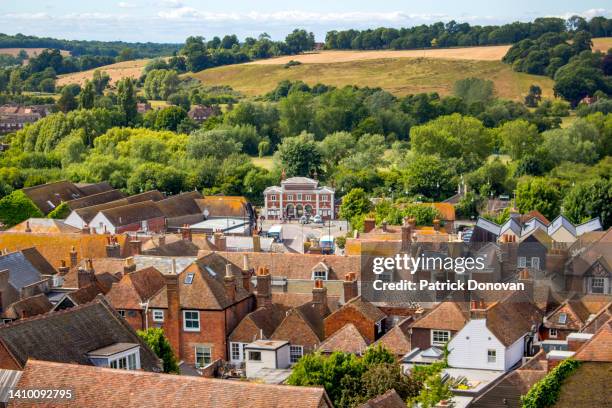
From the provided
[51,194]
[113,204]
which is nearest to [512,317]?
[113,204]

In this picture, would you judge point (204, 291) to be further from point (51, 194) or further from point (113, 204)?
point (51, 194)

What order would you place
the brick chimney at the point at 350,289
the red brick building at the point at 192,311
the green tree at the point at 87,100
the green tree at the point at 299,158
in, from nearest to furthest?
1. the red brick building at the point at 192,311
2. the brick chimney at the point at 350,289
3. the green tree at the point at 299,158
4. the green tree at the point at 87,100

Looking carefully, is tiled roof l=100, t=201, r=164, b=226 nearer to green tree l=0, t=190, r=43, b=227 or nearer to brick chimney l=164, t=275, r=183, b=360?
green tree l=0, t=190, r=43, b=227

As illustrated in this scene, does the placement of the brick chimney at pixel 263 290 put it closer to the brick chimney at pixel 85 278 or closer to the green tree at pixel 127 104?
the brick chimney at pixel 85 278

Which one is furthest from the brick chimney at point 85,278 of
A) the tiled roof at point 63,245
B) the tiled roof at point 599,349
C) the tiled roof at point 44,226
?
the tiled roof at point 44,226

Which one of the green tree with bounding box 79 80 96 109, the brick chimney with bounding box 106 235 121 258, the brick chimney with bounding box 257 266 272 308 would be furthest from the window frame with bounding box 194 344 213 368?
the green tree with bounding box 79 80 96 109

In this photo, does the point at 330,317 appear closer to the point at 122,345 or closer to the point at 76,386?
the point at 122,345

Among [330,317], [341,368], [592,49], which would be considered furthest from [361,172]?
[592,49]
